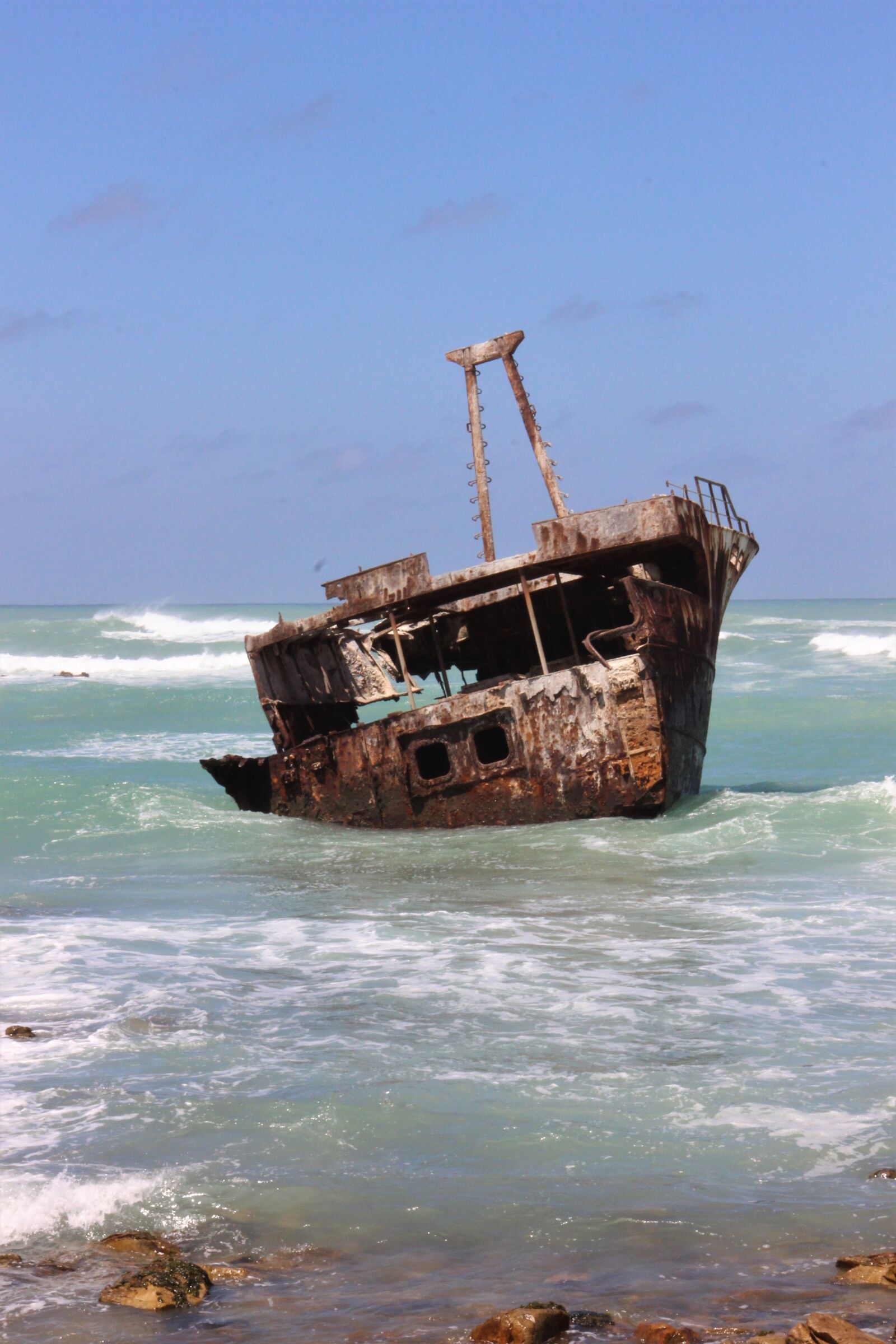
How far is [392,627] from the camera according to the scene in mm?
12594

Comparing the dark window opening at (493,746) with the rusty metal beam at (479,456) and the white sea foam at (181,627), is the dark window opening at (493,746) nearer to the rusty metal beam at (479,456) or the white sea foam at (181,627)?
the rusty metal beam at (479,456)

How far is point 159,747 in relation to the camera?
2512 centimetres

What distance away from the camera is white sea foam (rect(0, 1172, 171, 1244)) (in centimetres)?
Result: 412

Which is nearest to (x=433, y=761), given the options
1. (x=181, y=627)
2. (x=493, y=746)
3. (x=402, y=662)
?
(x=493, y=746)

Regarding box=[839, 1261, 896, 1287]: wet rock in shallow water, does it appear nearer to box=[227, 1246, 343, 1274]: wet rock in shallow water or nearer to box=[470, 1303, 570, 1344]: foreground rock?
box=[470, 1303, 570, 1344]: foreground rock

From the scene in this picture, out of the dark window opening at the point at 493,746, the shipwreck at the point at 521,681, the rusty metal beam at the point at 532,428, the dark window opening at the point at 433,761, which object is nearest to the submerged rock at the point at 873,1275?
the shipwreck at the point at 521,681

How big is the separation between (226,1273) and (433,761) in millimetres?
9972

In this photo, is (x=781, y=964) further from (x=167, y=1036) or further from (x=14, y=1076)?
(x=14, y=1076)

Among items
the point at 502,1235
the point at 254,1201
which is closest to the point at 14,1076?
the point at 254,1201

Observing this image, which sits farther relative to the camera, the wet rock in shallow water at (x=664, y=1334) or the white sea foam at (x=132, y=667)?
the white sea foam at (x=132, y=667)

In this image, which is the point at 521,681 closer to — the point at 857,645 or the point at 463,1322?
the point at 463,1322

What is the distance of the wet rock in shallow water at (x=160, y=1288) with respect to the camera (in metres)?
3.53

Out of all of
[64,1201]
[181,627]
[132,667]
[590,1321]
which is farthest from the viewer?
[181,627]

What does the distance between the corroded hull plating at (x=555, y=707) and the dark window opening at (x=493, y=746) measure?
0.04 metres
